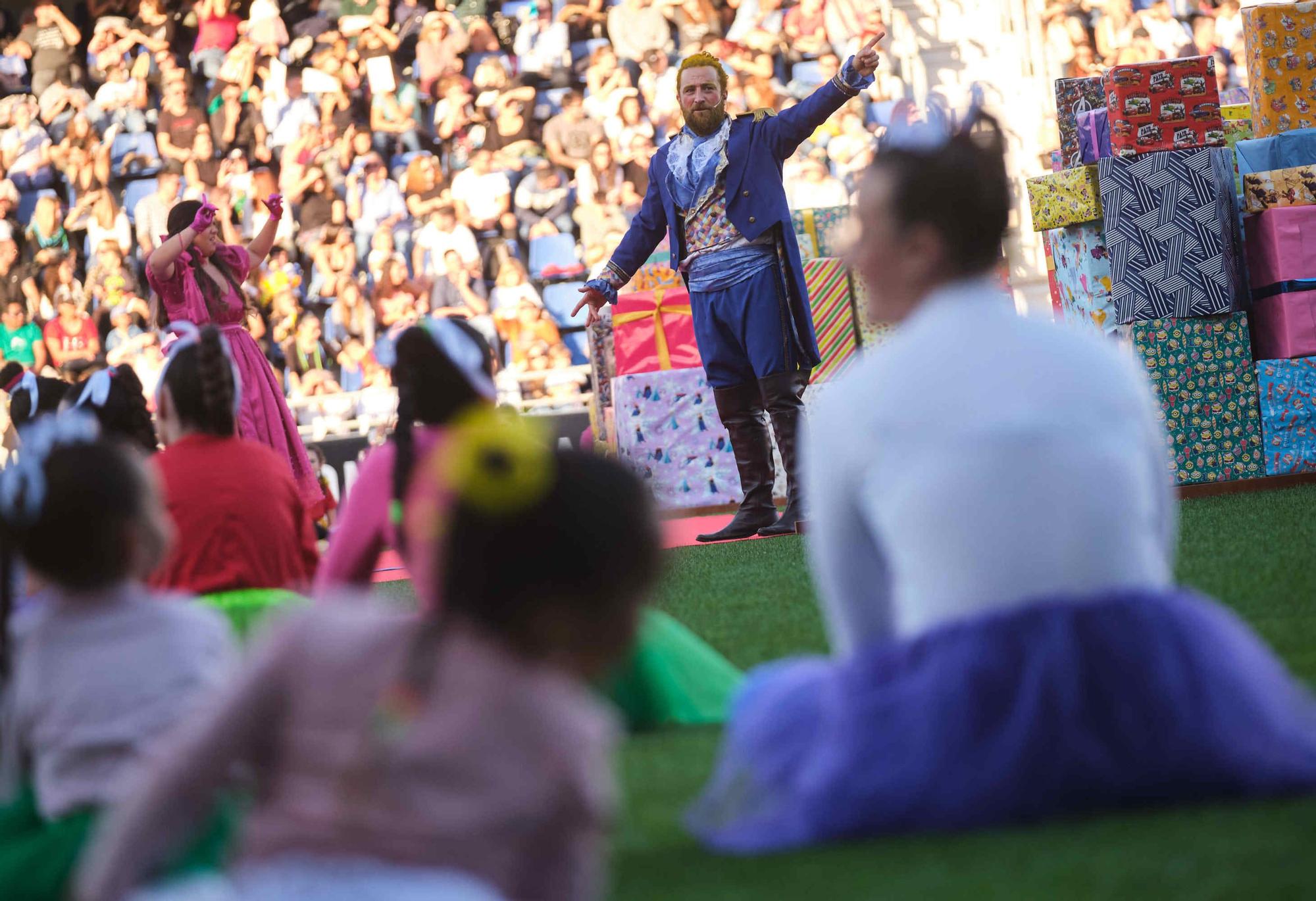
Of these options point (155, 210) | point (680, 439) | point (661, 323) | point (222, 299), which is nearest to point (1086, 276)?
point (680, 439)

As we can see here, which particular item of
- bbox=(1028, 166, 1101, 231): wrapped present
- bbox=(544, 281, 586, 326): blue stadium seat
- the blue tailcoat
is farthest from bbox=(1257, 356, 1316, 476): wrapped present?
bbox=(544, 281, 586, 326): blue stadium seat

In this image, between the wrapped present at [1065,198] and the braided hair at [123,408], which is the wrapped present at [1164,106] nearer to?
the wrapped present at [1065,198]

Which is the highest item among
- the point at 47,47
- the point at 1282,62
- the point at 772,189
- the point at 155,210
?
the point at 47,47

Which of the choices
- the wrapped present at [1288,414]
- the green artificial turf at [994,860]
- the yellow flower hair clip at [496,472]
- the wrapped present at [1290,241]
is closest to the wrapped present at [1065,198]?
the wrapped present at [1290,241]

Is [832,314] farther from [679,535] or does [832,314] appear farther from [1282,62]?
[1282,62]

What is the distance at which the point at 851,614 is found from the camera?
5.49ft

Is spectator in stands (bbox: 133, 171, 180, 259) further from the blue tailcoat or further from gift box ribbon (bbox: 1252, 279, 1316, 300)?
gift box ribbon (bbox: 1252, 279, 1316, 300)

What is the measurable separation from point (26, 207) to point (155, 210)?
115 cm

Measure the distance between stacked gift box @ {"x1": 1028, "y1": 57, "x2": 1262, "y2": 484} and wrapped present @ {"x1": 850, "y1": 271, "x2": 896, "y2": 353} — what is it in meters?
1.63

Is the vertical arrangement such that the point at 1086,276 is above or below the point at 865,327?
above

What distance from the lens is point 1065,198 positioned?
19.1ft

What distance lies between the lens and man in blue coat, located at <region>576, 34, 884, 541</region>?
5.14 meters

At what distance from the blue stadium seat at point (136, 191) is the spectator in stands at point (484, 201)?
1972 mm

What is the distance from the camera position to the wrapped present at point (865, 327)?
7.30m
